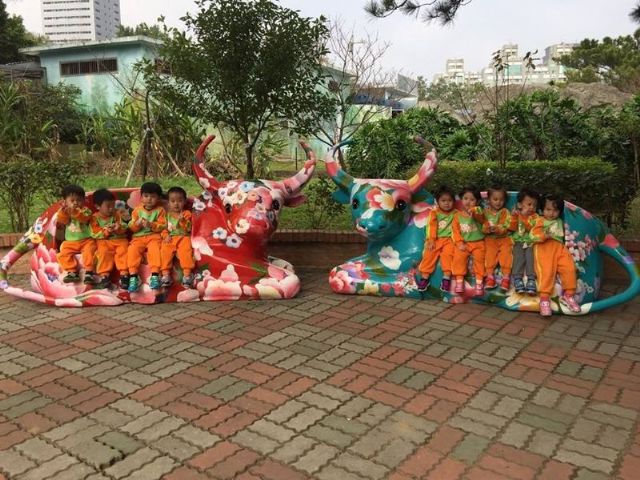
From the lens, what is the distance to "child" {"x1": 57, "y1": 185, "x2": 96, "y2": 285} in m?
5.29

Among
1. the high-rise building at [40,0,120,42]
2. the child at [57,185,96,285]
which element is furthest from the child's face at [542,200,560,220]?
the high-rise building at [40,0,120,42]

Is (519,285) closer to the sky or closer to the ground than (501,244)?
closer to the ground

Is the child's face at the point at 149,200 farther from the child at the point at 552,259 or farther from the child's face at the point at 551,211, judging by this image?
the child's face at the point at 551,211

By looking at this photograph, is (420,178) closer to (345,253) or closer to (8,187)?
(345,253)

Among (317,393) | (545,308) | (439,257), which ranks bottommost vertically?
(317,393)

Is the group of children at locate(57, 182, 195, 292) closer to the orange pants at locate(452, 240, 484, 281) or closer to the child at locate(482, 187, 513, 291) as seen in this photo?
the orange pants at locate(452, 240, 484, 281)

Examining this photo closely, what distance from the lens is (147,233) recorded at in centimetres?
546

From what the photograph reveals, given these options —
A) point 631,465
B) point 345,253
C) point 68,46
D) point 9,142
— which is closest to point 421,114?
point 345,253

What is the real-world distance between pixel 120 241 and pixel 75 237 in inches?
15.1

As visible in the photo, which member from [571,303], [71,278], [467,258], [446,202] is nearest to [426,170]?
[446,202]

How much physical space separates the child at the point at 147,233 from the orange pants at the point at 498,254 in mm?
2906

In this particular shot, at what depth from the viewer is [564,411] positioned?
11.1ft

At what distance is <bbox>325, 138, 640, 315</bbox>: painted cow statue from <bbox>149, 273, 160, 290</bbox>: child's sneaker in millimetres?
1634

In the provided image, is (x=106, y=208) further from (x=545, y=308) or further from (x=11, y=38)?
(x=11, y=38)
